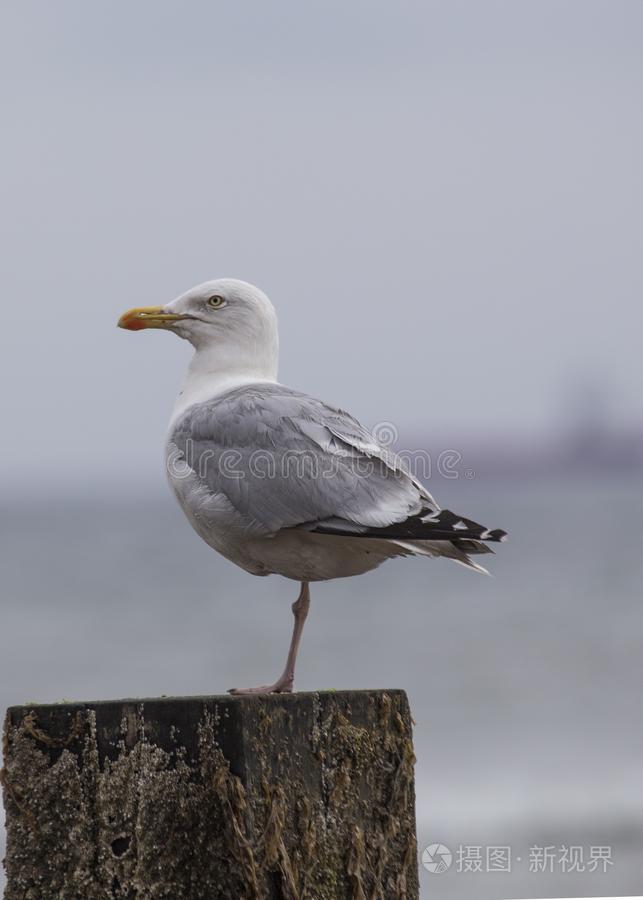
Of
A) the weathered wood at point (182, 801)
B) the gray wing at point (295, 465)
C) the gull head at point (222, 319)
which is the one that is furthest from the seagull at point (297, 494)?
the weathered wood at point (182, 801)

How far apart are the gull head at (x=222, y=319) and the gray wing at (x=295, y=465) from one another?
1.05ft

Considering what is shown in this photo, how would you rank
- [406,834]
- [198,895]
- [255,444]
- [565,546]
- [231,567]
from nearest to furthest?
[198,895]
[406,834]
[255,444]
[231,567]
[565,546]

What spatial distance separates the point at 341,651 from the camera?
13383mm

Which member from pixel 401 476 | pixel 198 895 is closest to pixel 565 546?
pixel 401 476

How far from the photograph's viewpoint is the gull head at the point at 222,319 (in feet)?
14.8

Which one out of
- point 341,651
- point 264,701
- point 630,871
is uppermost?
point 341,651

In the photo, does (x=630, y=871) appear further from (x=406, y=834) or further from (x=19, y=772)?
(x=19, y=772)

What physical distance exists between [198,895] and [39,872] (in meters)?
0.38

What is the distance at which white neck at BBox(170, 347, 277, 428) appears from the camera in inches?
175

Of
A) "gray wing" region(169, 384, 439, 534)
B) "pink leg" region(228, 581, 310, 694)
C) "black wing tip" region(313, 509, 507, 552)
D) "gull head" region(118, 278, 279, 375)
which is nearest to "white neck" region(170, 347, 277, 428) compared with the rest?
"gull head" region(118, 278, 279, 375)

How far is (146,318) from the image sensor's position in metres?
4.53

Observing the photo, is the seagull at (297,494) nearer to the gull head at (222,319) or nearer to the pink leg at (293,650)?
the pink leg at (293,650)

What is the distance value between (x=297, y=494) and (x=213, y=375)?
77 centimetres

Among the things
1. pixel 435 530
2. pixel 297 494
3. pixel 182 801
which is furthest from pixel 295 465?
pixel 182 801
